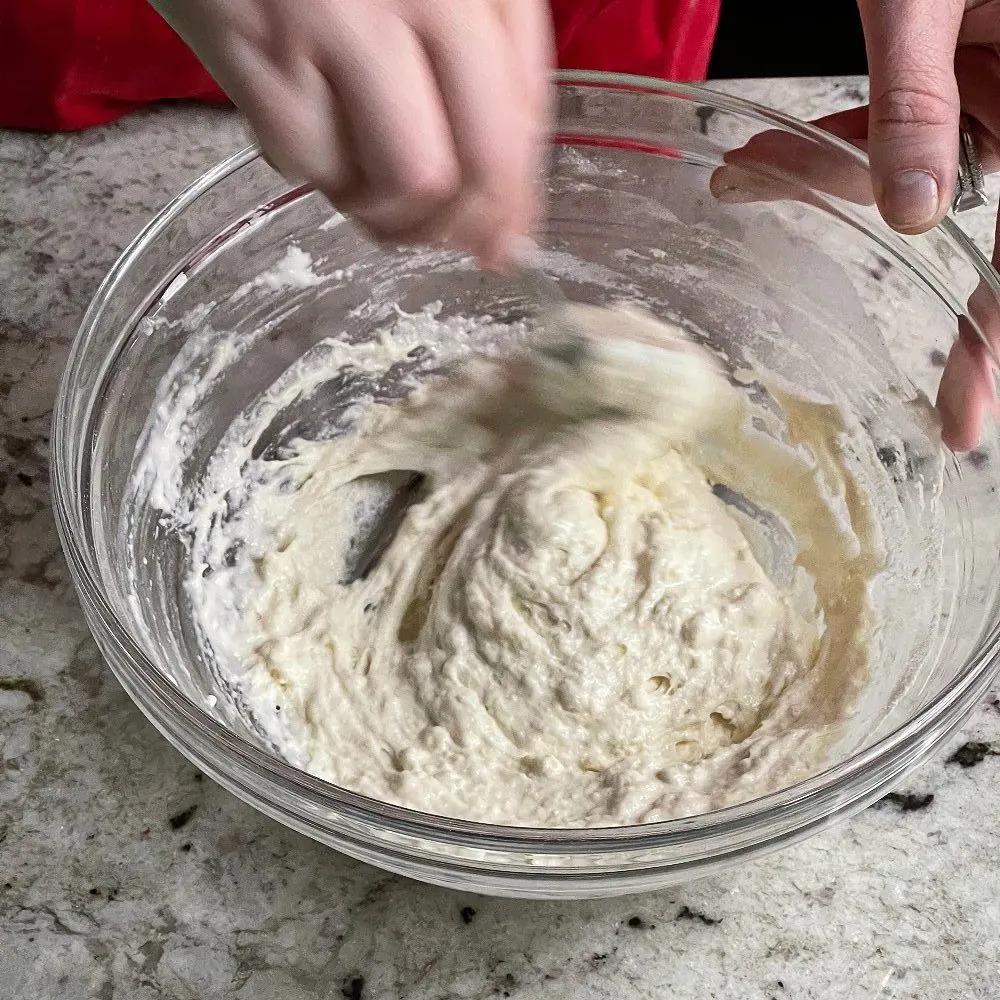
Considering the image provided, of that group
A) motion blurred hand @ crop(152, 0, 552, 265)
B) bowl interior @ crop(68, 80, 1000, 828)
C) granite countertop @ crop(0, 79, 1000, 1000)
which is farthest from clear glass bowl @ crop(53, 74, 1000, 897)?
motion blurred hand @ crop(152, 0, 552, 265)

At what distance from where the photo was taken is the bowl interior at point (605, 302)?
132 centimetres

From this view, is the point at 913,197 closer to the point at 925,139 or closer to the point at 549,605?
the point at 925,139

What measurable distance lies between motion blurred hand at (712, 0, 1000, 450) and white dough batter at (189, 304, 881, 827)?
0.24m

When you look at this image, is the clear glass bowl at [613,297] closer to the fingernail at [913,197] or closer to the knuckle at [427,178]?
the fingernail at [913,197]

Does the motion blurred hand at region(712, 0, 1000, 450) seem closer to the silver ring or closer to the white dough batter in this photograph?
the silver ring

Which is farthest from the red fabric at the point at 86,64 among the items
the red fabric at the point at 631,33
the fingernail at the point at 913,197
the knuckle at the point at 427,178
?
the fingernail at the point at 913,197

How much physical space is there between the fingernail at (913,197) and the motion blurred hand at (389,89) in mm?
470

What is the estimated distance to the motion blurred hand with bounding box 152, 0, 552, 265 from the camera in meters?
0.84

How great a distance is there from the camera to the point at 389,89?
851mm

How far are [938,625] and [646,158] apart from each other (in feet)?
2.58

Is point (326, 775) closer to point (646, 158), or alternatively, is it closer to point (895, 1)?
point (646, 158)

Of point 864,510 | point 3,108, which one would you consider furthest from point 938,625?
point 3,108

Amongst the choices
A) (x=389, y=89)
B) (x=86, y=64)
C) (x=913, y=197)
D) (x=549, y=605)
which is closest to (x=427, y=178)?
(x=389, y=89)

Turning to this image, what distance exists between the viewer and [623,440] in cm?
159
